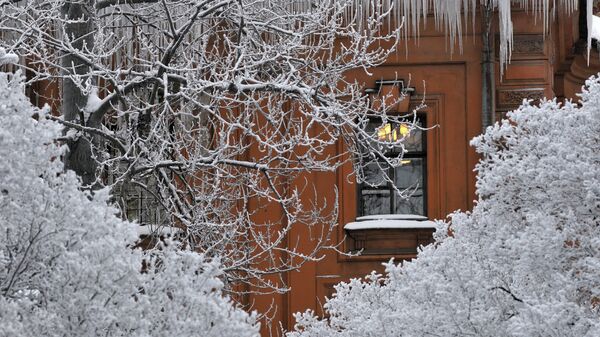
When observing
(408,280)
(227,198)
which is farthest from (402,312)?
(227,198)

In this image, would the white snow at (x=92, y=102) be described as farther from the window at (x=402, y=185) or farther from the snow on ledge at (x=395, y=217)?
the window at (x=402, y=185)

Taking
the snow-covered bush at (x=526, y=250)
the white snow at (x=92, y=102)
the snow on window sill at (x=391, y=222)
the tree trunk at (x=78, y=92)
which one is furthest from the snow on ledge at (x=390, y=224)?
the snow-covered bush at (x=526, y=250)

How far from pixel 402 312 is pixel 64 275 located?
107 inches

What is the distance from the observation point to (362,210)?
1472cm

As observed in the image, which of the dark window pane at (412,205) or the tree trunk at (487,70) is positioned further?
the dark window pane at (412,205)

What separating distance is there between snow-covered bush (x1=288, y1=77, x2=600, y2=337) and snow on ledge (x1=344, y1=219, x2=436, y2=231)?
20.9ft

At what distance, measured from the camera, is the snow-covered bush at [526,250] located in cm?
661

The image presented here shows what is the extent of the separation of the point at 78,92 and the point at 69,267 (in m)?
5.00

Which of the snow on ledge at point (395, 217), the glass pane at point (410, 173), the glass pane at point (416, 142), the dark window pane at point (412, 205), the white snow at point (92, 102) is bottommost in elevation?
the snow on ledge at point (395, 217)

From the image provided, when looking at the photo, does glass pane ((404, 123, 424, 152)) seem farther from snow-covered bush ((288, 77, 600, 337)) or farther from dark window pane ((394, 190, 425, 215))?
snow-covered bush ((288, 77, 600, 337))

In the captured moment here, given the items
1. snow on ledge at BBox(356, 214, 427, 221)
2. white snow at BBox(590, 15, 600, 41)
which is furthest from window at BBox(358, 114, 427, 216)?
white snow at BBox(590, 15, 600, 41)

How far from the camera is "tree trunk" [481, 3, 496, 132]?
1448 centimetres

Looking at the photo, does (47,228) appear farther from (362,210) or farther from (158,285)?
(362,210)

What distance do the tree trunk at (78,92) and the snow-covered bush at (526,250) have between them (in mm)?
3152
